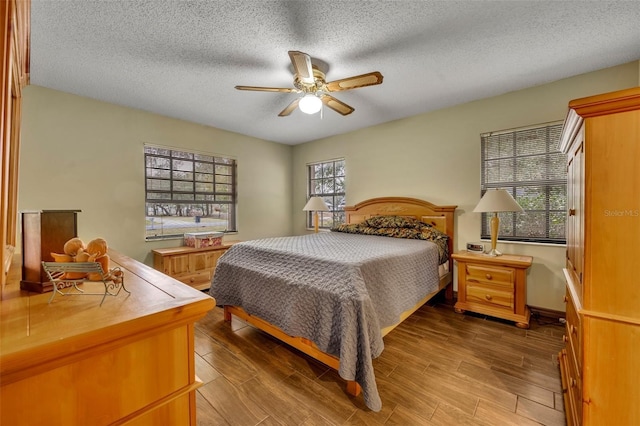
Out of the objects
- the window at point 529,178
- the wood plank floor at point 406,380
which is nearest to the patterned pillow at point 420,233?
the window at point 529,178

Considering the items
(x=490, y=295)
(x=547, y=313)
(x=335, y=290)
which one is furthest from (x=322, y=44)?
(x=547, y=313)

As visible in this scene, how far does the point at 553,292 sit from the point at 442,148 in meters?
2.00

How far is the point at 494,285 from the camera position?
9.06 feet

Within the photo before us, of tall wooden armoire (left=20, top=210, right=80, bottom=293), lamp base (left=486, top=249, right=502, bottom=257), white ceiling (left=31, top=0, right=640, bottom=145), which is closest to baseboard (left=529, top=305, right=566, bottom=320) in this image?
lamp base (left=486, top=249, right=502, bottom=257)

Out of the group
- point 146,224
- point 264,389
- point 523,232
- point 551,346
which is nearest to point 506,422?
point 551,346

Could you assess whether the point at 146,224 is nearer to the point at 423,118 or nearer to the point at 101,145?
the point at 101,145

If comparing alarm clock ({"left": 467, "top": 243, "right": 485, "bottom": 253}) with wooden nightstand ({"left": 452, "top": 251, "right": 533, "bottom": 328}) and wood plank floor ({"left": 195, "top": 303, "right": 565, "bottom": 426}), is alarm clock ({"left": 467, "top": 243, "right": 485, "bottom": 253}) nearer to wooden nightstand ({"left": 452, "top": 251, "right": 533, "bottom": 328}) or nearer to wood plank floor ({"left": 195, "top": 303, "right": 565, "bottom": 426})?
wooden nightstand ({"left": 452, "top": 251, "right": 533, "bottom": 328})

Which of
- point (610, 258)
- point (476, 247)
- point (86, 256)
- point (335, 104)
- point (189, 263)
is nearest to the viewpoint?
point (86, 256)

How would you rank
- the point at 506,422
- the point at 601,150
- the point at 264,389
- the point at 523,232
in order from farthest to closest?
the point at 523,232
the point at 264,389
the point at 506,422
the point at 601,150

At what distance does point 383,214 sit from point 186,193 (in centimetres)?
293

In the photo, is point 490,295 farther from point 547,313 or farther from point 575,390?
point 575,390

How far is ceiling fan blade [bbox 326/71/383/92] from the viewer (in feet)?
6.47

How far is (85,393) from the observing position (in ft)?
1.81

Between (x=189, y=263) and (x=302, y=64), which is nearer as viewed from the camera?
(x=302, y=64)
